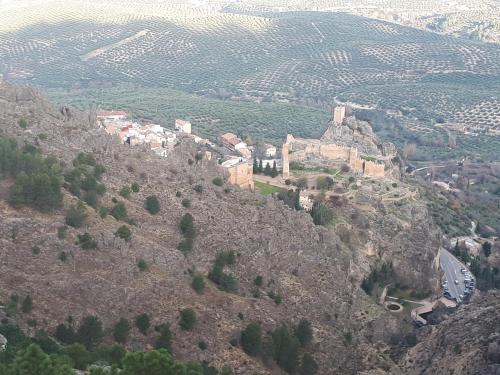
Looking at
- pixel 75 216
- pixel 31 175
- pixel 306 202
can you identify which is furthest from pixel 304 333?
pixel 306 202

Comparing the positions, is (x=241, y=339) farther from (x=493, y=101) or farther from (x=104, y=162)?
(x=493, y=101)

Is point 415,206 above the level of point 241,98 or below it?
above

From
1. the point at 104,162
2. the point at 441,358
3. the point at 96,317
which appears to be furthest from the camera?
the point at 104,162

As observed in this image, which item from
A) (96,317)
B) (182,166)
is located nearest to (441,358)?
(96,317)

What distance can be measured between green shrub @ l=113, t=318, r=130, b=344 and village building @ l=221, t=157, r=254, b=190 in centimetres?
2089

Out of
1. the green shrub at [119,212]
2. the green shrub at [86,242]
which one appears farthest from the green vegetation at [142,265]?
the green shrub at [119,212]

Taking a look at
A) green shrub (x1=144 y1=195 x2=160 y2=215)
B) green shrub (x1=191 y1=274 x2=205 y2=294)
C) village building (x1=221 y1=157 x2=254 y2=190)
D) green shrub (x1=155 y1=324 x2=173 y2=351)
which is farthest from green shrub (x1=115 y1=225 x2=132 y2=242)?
village building (x1=221 y1=157 x2=254 y2=190)

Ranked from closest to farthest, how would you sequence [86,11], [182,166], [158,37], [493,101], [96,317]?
[96,317] < [182,166] < [493,101] < [158,37] < [86,11]

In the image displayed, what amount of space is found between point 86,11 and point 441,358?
141640 mm

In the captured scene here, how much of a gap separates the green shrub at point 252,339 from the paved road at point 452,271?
20.7 m

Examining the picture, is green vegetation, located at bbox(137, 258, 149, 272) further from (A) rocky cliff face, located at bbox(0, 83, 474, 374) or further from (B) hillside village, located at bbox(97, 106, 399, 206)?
(B) hillside village, located at bbox(97, 106, 399, 206)

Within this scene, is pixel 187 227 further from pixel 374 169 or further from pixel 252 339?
pixel 374 169

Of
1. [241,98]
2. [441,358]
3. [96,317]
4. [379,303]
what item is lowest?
[241,98]

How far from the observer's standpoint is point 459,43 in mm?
156250
